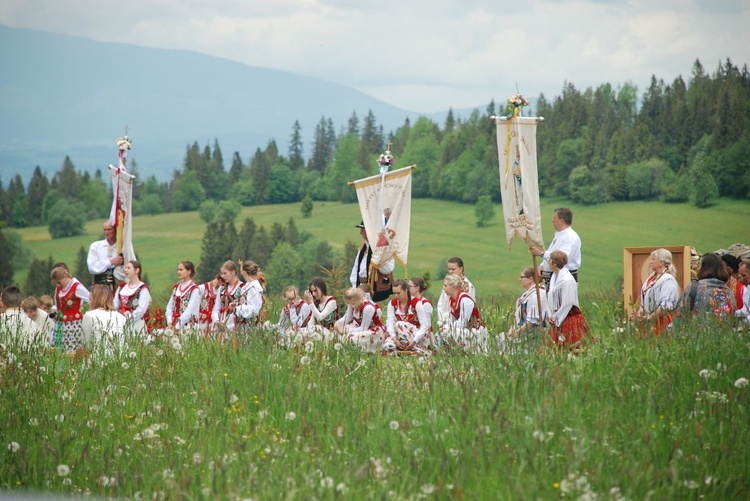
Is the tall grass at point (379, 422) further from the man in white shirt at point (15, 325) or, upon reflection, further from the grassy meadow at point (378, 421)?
the man in white shirt at point (15, 325)

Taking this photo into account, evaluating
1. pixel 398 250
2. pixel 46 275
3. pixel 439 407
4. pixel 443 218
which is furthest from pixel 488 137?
pixel 439 407

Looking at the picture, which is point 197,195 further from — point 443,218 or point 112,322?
point 112,322

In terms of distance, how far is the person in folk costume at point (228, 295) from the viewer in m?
13.0

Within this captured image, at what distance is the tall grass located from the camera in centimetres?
611

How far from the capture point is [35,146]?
148375 mm

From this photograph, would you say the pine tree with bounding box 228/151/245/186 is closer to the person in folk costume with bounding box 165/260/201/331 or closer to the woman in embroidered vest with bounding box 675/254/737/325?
the person in folk costume with bounding box 165/260/201/331

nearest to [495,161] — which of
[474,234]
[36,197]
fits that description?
[474,234]

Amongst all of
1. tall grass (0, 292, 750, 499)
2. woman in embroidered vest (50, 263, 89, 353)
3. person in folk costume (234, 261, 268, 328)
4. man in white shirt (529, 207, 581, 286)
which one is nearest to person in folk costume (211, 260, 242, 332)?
person in folk costume (234, 261, 268, 328)

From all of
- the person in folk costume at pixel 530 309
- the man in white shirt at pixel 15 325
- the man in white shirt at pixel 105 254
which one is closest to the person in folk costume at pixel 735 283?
the person in folk costume at pixel 530 309

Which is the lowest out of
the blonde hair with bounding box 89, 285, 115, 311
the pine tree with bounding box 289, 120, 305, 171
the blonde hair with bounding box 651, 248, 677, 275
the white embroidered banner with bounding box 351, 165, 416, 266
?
the blonde hair with bounding box 89, 285, 115, 311

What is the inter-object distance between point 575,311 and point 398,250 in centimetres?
371

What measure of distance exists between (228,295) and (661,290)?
5.58m

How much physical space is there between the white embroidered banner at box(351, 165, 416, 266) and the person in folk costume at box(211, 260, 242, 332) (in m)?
1.90

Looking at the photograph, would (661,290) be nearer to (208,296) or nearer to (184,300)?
(208,296)
